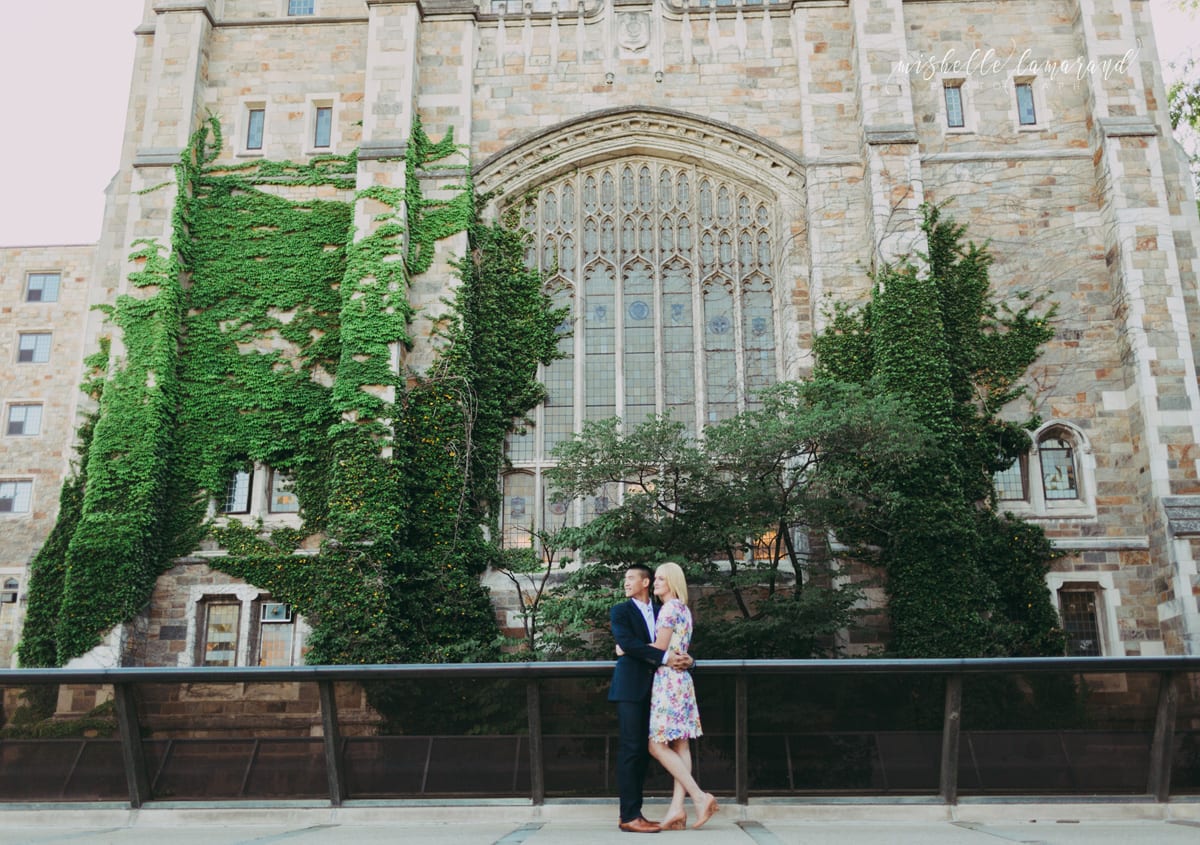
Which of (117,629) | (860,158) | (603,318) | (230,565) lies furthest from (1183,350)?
(117,629)

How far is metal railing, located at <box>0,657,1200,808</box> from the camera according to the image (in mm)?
6039

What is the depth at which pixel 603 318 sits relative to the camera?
17.5 m

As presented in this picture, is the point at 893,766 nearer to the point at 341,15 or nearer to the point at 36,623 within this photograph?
the point at 36,623

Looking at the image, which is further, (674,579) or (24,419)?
(24,419)

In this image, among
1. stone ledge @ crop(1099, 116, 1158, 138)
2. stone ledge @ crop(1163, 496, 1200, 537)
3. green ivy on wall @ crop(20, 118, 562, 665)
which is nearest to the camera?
stone ledge @ crop(1163, 496, 1200, 537)

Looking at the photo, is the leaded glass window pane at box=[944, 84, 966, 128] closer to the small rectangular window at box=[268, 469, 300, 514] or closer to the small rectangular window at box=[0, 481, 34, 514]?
the small rectangular window at box=[268, 469, 300, 514]

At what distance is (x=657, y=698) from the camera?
599 centimetres

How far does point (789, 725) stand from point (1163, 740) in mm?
2223

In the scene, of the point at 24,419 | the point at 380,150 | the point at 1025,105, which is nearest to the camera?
the point at 380,150

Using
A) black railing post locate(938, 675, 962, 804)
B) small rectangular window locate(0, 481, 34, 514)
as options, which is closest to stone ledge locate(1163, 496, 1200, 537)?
black railing post locate(938, 675, 962, 804)

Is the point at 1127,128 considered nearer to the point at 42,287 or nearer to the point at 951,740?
the point at 951,740

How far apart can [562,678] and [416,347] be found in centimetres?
1086

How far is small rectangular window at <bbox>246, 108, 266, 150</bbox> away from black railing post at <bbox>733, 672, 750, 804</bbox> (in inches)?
594

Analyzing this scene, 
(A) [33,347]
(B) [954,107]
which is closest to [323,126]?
(B) [954,107]
